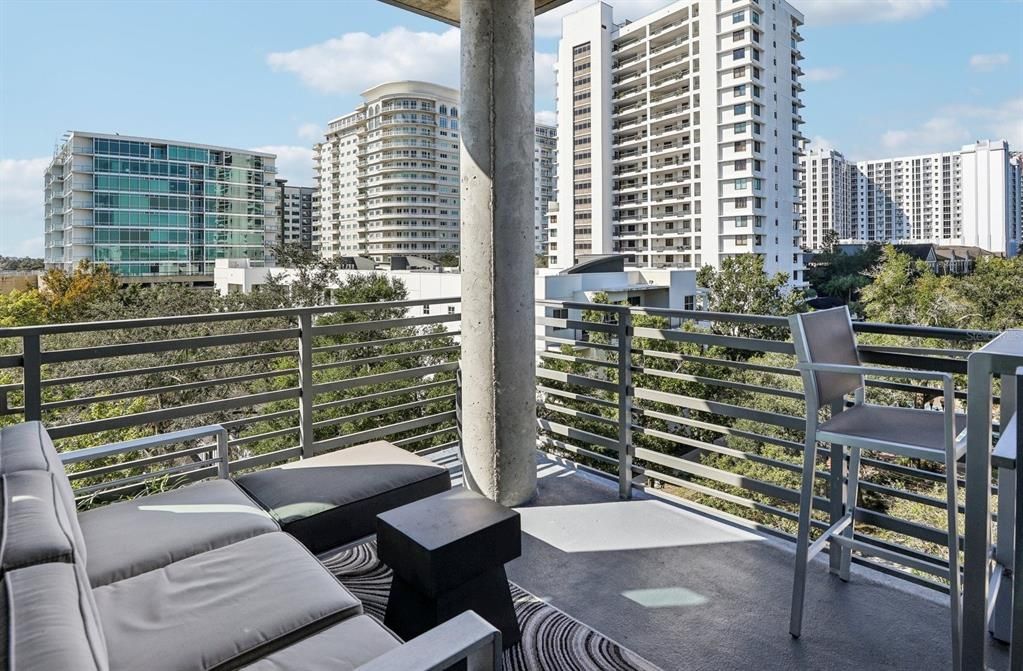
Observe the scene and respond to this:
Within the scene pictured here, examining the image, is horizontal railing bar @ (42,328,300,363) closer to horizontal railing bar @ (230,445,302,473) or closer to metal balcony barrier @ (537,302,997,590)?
horizontal railing bar @ (230,445,302,473)

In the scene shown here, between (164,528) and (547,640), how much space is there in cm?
129

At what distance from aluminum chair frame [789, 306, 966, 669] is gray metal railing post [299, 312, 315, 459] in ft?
8.06

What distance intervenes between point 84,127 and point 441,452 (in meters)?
55.9

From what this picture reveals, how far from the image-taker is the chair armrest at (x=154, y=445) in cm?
205

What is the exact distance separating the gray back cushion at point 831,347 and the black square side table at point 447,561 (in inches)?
43.1

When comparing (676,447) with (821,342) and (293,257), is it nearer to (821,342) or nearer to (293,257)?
(821,342)

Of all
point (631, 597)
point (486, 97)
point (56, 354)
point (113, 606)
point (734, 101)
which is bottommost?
point (631, 597)

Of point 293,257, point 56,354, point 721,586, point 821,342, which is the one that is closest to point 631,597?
point 721,586

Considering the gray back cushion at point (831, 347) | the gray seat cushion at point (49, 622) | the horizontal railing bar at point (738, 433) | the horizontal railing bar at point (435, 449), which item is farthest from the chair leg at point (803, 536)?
the horizontal railing bar at point (435, 449)

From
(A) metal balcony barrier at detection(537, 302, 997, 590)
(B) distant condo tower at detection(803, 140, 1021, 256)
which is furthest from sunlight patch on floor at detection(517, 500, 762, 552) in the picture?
(B) distant condo tower at detection(803, 140, 1021, 256)

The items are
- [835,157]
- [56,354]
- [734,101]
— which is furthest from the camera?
[835,157]

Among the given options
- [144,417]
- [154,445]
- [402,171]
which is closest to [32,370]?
[144,417]

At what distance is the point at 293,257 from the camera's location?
3020 centimetres

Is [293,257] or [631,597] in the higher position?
[293,257]
